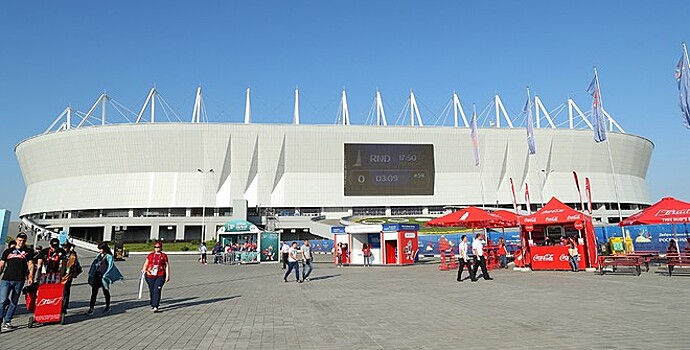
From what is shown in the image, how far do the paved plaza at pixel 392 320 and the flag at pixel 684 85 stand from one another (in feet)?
26.0

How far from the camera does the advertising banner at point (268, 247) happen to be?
118 ft

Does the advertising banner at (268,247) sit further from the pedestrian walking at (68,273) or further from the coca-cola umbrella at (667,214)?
the pedestrian walking at (68,273)

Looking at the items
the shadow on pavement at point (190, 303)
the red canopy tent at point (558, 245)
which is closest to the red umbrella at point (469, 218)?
the red canopy tent at point (558, 245)

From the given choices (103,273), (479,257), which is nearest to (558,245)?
(479,257)

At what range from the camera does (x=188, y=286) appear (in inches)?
676

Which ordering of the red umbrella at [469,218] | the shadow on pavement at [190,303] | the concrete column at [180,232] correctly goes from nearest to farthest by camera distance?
1. the shadow on pavement at [190,303]
2. the red umbrella at [469,218]
3. the concrete column at [180,232]

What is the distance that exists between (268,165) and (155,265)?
73398 millimetres

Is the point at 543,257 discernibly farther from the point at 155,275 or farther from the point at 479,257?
the point at 155,275

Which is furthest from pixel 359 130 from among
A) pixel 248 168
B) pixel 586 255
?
pixel 586 255

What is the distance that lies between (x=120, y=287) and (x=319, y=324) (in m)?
12.2

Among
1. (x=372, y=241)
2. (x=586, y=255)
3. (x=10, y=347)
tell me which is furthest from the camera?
(x=372, y=241)

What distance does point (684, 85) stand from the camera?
18.5 metres

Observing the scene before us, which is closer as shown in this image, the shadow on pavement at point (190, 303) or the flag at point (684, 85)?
the shadow on pavement at point (190, 303)

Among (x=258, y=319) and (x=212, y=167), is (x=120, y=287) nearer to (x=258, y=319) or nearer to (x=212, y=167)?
(x=258, y=319)
